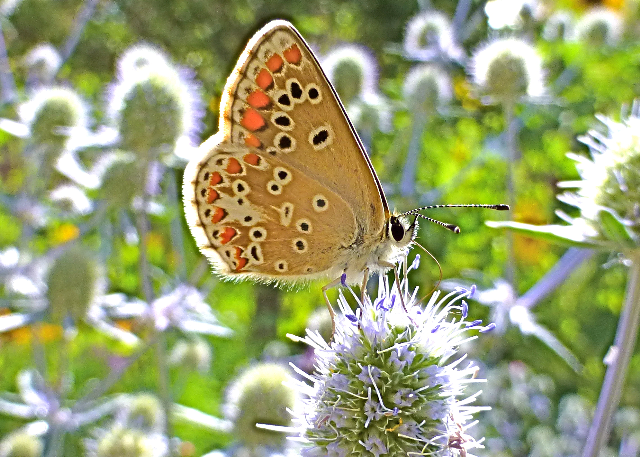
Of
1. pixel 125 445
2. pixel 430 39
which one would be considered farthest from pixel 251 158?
pixel 430 39

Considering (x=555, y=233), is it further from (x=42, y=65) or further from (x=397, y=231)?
(x=42, y=65)

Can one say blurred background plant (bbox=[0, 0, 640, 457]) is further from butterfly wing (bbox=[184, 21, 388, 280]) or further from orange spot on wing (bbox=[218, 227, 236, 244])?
orange spot on wing (bbox=[218, 227, 236, 244])

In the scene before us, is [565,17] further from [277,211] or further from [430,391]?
[430,391]

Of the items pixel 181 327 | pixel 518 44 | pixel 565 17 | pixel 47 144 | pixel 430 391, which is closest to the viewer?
pixel 430 391

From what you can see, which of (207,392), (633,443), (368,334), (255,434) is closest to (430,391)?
(368,334)

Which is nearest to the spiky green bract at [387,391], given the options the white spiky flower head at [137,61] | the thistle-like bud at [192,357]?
the white spiky flower head at [137,61]

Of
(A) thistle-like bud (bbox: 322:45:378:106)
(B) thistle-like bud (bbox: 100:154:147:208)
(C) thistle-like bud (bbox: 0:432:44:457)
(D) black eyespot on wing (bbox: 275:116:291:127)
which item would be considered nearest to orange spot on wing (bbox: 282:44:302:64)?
(D) black eyespot on wing (bbox: 275:116:291:127)
